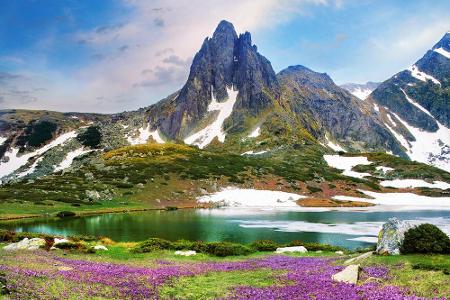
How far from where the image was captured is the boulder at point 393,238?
2438 cm

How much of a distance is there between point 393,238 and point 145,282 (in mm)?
14217

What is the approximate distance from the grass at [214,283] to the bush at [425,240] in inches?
297

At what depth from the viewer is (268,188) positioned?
16438cm

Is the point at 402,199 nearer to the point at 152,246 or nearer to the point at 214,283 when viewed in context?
the point at 152,246

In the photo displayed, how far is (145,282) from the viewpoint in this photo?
20234 mm

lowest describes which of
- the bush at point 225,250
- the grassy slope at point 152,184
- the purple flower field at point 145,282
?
the bush at point 225,250

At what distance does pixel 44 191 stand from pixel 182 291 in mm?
113134

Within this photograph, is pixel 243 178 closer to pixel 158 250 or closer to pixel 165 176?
pixel 165 176

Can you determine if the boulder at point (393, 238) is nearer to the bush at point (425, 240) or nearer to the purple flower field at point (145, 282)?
the bush at point (425, 240)

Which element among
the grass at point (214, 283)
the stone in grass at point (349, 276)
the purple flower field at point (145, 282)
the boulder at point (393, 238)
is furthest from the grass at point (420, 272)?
the grass at point (214, 283)

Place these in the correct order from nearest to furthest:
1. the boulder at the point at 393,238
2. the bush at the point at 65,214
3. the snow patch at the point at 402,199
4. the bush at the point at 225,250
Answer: the boulder at the point at 393,238 → the bush at the point at 225,250 → the bush at the point at 65,214 → the snow patch at the point at 402,199

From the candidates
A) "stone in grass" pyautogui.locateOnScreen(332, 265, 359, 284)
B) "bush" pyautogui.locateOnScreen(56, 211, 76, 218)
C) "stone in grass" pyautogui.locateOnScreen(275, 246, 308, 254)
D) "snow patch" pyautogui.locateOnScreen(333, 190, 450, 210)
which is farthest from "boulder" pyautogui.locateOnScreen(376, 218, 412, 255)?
"snow patch" pyautogui.locateOnScreen(333, 190, 450, 210)

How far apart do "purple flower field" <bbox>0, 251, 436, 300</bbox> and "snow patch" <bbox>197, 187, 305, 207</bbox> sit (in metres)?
117

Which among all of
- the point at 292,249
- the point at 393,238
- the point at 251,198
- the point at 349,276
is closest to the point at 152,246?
the point at 292,249
